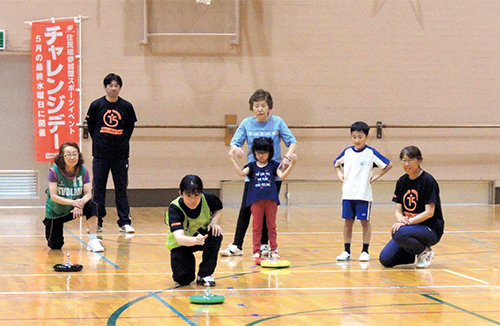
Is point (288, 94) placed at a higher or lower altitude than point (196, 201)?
higher

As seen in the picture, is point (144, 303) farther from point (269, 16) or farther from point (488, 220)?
point (269, 16)

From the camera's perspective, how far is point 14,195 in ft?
35.3

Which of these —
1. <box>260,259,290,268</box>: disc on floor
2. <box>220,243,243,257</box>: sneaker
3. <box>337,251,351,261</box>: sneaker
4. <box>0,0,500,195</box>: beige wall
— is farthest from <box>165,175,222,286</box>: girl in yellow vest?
<box>0,0,500,195</box>: beige wall

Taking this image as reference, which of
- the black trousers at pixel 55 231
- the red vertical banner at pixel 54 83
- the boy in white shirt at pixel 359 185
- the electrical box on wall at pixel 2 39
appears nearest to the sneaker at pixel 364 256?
the boy in white shirt at pixel 359 185

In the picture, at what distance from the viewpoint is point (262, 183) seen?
627cm

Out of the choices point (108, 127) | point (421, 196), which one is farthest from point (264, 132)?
point (108, 127)

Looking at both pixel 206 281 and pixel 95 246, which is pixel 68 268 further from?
pixel 206 281

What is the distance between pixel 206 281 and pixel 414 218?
5.81 feet

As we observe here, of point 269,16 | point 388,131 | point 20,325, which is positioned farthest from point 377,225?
point 20,325

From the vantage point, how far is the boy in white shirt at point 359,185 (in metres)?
6.27

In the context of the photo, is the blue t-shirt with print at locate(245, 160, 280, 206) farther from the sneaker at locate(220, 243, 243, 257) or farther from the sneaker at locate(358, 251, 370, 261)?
the sneaker at locate(358, 251, 370, 261)

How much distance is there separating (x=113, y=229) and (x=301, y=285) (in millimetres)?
3718

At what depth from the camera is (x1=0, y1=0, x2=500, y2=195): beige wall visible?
1077 cm

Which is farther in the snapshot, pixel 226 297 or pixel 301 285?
pixel 301 285
